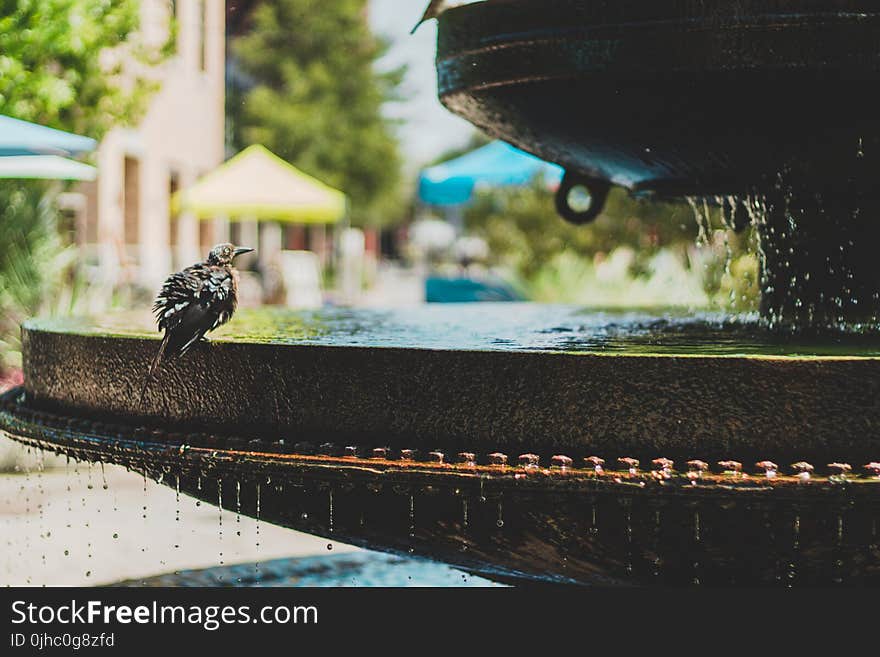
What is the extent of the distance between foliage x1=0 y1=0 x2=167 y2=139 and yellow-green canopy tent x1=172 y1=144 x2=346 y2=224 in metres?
5.05

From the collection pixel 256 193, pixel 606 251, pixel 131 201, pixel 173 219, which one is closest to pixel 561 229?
pixel 606 251

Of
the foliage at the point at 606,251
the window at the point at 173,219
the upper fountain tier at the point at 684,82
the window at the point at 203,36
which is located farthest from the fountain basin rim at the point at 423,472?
the window at the point at 203,36

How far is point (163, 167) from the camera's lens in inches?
916

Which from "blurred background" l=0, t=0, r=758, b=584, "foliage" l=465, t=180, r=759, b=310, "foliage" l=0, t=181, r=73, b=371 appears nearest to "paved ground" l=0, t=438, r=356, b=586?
"blurred background" l=0, t=0, r=758, b=584

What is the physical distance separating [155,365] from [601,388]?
1.13 m

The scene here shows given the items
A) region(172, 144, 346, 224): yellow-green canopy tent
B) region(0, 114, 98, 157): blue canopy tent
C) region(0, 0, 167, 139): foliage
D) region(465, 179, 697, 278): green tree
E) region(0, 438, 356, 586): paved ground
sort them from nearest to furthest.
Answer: region(0, 438, 356, 586): paved ground, region(0, 114, 98, 157): blue canopy tent, region(0, 0, 167, 139): foliage, region(172, 144, 346, 224): yellow-green canopy tent, region(465, 179, 697, 278): green tree

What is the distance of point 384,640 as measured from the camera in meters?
3.11

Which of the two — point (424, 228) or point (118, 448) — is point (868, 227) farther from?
point (424, 228)

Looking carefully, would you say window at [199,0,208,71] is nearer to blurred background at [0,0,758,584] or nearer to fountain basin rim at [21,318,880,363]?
blurred background at [0,0,758,584]

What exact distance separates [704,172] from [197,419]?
1.68 metres

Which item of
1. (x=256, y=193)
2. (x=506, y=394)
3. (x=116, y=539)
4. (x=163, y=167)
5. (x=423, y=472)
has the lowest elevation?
(x=116, y=539)

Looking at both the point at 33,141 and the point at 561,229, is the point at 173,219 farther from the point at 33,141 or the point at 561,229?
the point at 33,141

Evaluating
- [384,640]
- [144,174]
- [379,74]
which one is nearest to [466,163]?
[144,174]

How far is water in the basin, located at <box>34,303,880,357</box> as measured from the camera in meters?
3.11
